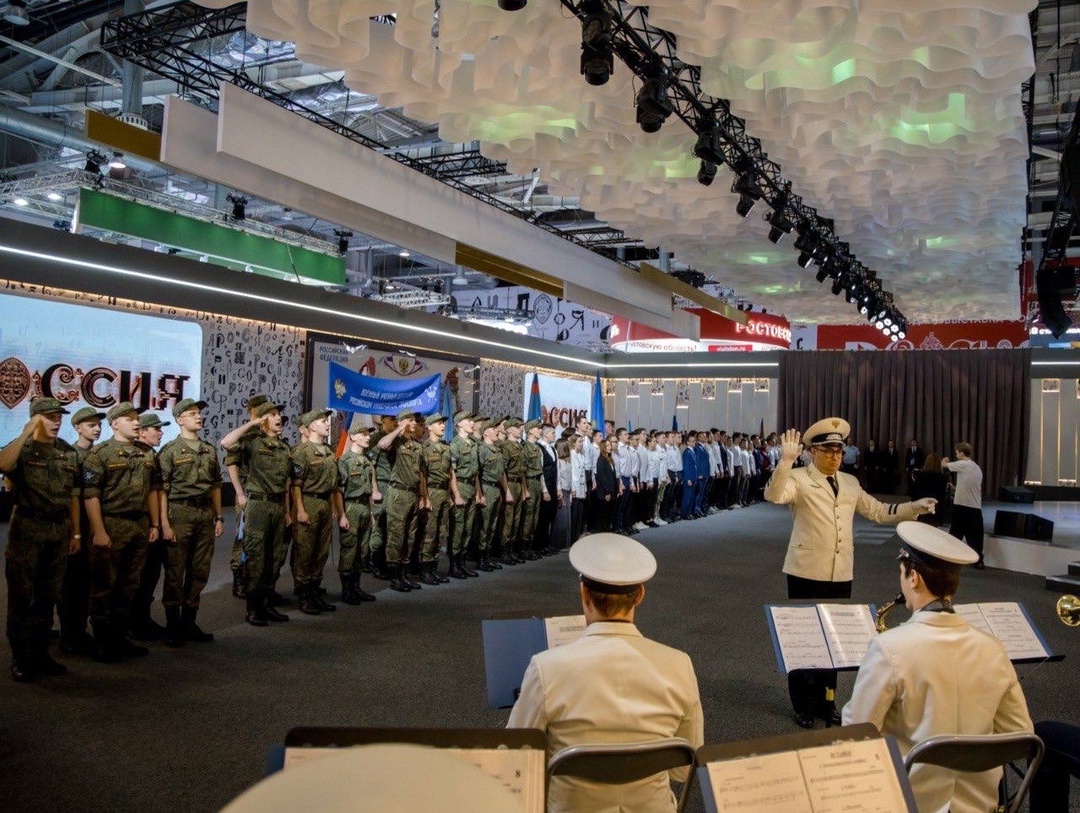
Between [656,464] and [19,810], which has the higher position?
[656,464]

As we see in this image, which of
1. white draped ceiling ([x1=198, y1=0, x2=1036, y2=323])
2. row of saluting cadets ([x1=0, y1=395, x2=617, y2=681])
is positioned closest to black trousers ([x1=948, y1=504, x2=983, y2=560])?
white draped ceiling ([x1=198, y1=0, x2=1036, y2=323])

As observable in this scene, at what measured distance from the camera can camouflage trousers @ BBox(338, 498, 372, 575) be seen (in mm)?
6176

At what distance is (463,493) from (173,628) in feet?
10.4

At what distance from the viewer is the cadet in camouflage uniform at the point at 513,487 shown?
8.20 meters

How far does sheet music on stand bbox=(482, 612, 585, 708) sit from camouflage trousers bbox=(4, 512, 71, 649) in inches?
116

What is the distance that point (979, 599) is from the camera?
274 inches

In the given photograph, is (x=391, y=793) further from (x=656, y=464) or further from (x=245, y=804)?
(x=656, y=464)

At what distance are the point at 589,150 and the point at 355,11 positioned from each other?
102 inches

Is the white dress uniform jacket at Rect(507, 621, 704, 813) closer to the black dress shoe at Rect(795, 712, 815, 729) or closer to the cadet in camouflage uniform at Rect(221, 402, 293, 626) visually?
the black dress shoe at Rect(795, 712, 815, 729)

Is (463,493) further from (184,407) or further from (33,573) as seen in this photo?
(33,573)

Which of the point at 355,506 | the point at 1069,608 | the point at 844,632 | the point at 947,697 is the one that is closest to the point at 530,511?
the point at 355,506

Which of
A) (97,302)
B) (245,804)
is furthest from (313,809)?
(97,302)

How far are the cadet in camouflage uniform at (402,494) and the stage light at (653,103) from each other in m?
3.05

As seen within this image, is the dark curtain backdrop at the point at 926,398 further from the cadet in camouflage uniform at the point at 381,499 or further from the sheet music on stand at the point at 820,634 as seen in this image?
the sheet music on stand at the point at 820,634
